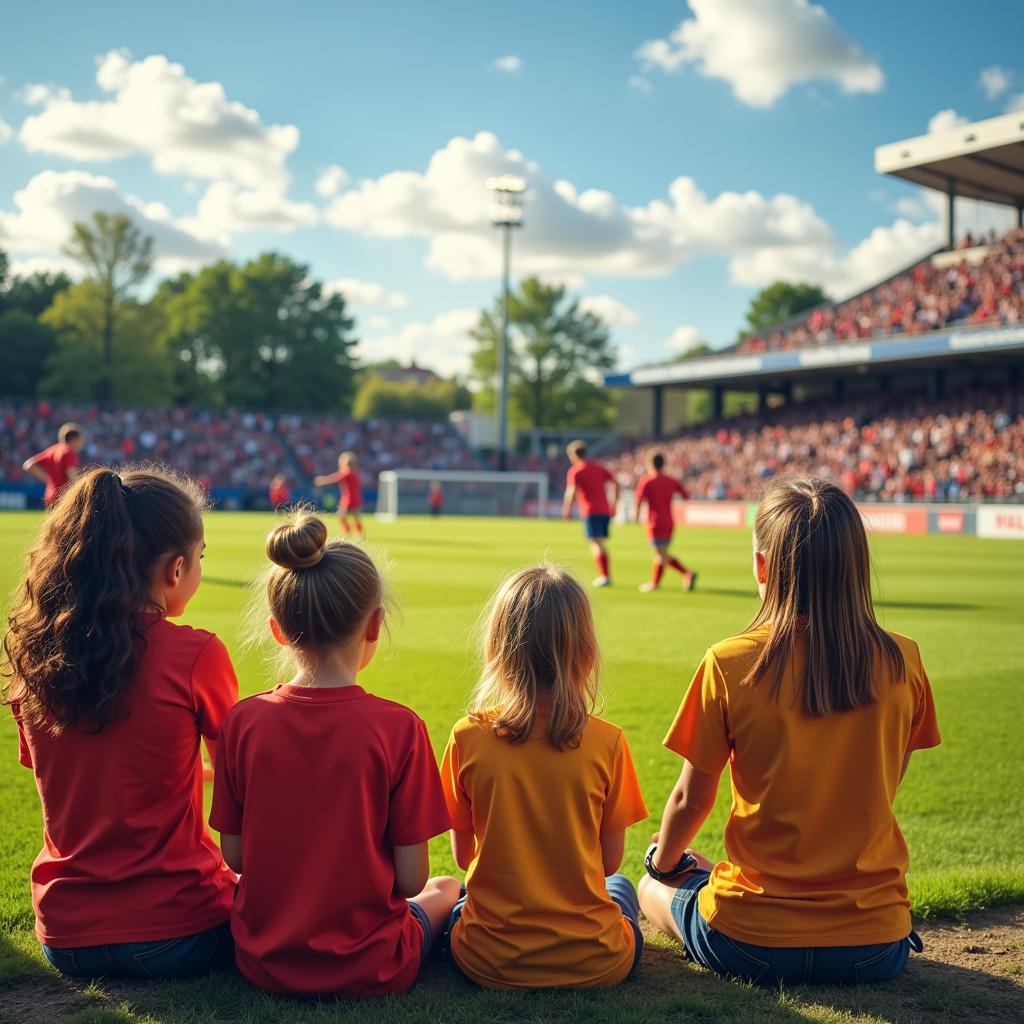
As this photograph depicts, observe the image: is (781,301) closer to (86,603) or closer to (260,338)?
(260,338)

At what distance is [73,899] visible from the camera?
272 centimetres

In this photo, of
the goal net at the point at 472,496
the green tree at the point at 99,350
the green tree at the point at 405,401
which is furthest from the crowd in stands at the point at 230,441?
the green tree at the point at 405,401

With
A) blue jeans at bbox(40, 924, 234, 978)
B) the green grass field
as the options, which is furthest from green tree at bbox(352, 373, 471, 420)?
blue jeans at bbox(40, 924, 234, 978)

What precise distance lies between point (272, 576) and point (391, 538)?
81.5ft

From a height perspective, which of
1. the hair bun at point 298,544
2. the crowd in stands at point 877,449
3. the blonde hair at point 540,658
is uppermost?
the crowd in stands at point 877,449

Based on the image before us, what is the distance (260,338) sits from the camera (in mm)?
78000

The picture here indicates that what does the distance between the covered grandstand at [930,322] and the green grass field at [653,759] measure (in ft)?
77.5

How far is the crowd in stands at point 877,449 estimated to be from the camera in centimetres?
3496

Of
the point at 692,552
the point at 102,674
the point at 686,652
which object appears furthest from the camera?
the point at 692,552

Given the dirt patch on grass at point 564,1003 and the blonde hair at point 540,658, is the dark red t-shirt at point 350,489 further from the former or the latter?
the blonde hair at point 540,658

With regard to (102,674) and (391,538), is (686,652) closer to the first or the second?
(102,674)

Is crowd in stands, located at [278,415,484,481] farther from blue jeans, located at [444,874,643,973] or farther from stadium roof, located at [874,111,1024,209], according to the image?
blue jeans, located at [444,874,643,973]

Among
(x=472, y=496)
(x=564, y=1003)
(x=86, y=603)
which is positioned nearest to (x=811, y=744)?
(x=564, y=1003)

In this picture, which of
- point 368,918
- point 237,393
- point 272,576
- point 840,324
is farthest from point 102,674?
point 237,393
